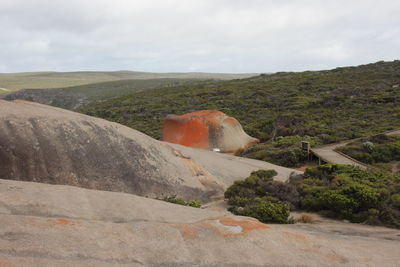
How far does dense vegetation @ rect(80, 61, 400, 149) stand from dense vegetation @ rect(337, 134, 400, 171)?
3.47m

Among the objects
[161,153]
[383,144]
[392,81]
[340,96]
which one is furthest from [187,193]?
Result: [392,81]

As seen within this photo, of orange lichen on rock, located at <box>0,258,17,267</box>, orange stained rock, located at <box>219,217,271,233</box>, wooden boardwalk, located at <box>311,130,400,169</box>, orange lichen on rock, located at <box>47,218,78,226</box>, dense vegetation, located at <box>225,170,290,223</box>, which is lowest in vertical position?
wooden boardwalk, located at <box>311,130,400,169</box>

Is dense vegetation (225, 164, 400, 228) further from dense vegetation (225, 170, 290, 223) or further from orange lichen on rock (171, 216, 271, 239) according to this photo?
orange lichen on rock (171, 216, 271, 239)

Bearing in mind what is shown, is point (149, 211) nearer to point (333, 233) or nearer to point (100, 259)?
point (100, 259)

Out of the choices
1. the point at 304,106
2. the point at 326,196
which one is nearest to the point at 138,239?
the point at 326,196

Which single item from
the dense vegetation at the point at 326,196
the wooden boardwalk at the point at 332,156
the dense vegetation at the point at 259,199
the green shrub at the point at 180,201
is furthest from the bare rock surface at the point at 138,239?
the wooden boardwalk at the point at 332,156

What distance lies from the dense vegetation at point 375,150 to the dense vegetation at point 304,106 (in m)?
3.47

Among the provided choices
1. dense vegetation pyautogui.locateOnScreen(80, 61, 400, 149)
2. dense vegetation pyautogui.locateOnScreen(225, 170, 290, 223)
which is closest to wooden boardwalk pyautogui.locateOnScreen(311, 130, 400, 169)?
dense vegetation pyautogui.locateOnScreen(80, 61, 400, 149)

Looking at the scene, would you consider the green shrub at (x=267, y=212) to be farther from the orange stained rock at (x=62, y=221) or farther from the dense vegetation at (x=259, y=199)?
the orange stained rock at (x=62, y=221)

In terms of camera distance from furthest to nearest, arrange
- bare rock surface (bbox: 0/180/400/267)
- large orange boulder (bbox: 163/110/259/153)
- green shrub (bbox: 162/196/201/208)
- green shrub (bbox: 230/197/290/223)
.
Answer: large orange boulder (bbox: 163/110/259/153) → green shrub (bbox: 162/196/201/208) → green shrub (bbox: 230/197/290/223) → bare rock surface (bbox: 0/180/400/267)

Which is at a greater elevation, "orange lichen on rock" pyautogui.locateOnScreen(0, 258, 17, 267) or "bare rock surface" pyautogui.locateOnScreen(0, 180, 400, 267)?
"orange lichen on rock" pyautogui.locateOnScreen(0, 258, 17, 267)

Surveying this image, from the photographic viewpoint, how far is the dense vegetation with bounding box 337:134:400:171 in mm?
18375

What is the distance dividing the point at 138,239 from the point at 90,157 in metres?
4.80

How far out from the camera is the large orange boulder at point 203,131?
21047 millimetres
